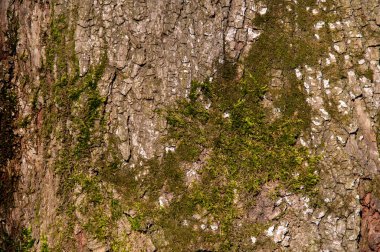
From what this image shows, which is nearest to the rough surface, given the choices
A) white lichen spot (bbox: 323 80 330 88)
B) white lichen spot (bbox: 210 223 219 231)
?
white lichen spot (bbox: 323 80 330 88)

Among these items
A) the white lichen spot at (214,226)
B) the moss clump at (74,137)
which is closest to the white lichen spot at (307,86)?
the white lichen spot at (214,226)

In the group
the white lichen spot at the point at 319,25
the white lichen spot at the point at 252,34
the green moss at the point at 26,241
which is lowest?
the green moss at the point at 26,241

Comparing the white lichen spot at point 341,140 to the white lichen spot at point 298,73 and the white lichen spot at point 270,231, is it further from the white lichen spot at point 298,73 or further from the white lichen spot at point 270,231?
the white lichen spot at point 270,231

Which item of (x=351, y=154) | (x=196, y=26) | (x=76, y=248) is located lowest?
(x=76, y=248)

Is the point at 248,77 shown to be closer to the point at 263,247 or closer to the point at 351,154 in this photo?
the point at 351,154

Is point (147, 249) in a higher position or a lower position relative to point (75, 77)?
lower

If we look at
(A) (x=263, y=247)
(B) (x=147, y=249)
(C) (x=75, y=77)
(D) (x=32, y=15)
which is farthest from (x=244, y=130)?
(D) (x=32, y=15)

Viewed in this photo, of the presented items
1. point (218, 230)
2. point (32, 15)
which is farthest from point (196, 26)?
point (218, 230)

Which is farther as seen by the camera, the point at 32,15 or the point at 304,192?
the point at 32,15
